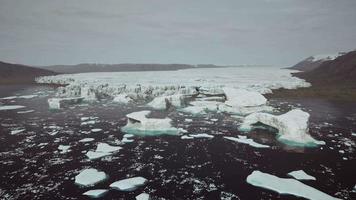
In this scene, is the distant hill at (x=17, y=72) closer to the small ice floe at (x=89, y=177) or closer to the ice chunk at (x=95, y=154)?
the ice chunk at (x=95, y=154)

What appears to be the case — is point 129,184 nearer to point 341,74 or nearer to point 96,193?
point 96,193

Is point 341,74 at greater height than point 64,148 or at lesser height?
greater

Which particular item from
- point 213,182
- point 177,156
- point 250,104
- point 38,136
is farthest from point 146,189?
point 250,104

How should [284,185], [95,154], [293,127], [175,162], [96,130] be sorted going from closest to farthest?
[284,185] → [175,162] → [95,154] → [293,127] → [96,130]

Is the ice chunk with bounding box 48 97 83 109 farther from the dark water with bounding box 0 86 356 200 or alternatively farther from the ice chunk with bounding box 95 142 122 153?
the ice chunk with bounding box 95 142 122 153

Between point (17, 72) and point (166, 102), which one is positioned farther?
point (17, 72)

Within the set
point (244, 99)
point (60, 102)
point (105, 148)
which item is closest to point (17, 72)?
point (60, 102)
